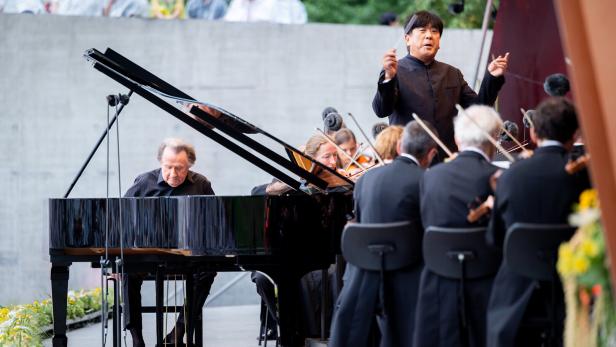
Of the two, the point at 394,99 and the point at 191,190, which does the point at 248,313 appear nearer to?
the point at 191,190

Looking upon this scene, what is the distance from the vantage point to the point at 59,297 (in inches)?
270

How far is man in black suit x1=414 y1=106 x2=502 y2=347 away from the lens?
4.74 meters

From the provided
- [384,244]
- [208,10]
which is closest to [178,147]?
[384,244]

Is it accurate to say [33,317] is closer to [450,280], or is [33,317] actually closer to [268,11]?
[450,280]

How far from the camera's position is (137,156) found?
1188 centimetres

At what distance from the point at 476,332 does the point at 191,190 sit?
10.4ft

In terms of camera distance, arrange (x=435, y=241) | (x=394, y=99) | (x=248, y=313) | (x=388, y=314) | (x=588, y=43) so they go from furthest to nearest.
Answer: (x=248, y=313) → (x=394, y=99) → (x=388, y=314) → (x=435, y=241) → (x=588, y=43)

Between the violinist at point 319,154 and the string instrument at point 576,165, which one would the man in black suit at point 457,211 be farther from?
the violinist at point 319,154

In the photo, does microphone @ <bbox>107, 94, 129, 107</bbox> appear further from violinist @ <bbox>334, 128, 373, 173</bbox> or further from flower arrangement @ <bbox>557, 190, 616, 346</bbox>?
flower arrangement @ <bbox>557, 190, 616, 346</bbox>

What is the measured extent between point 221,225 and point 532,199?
2.11 m

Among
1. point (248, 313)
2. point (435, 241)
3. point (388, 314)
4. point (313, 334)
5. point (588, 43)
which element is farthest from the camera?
point (248, 313)

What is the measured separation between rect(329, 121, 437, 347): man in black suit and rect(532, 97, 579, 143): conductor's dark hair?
88 centimetres

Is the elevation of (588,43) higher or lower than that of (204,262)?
higher

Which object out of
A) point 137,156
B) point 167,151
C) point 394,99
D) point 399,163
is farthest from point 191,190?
point 137,156
